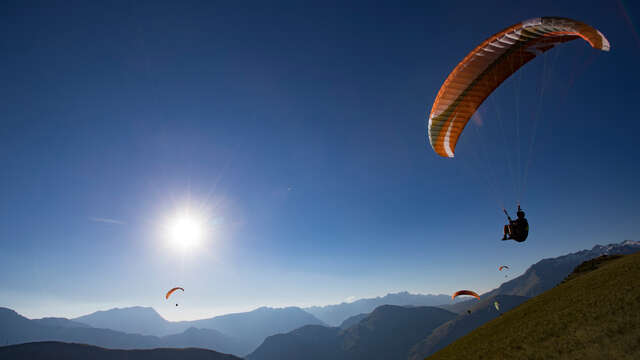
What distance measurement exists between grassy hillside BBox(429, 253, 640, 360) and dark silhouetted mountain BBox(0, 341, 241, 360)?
175865mm

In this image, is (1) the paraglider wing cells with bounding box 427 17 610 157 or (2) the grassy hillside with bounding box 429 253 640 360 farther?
(2) the grassy hillside with bounding box 429 253 640 360

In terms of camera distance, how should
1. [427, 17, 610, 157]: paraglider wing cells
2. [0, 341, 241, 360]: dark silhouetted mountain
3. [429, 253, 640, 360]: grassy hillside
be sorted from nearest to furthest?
[427, 17, 610, 157]: paraglider wing cells, [429, 253, 640, 360]: grassy hillside, [0, 341, 241, 360]: dark silhouetted mountain

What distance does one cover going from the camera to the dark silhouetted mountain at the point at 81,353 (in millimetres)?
116750

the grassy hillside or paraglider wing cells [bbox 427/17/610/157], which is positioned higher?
paraglider wing cells [bbox 427/17/610/157]

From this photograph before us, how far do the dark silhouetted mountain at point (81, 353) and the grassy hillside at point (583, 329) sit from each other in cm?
17587

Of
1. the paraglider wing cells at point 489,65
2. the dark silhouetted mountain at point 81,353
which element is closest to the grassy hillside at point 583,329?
the paraglider wing cells at point 489,65

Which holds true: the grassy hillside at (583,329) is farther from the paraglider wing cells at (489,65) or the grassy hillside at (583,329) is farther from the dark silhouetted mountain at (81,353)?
the dark silhouetted mountain at (81,353)

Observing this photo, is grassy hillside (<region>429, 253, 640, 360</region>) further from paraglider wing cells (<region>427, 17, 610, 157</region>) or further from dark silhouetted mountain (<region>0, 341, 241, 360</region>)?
dark silhouetted mountain (<region>0, 341, 241, 360</region>)

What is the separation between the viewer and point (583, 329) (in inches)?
658

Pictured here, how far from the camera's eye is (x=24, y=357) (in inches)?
4513

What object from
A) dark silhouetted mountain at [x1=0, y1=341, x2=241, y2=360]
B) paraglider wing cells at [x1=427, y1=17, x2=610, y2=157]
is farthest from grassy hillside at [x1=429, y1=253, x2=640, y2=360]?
dark silhouetted mountain at [x1=0, y1=341, x2=241, y2=360]

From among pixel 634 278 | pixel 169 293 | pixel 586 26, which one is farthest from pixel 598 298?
pixel 169 293

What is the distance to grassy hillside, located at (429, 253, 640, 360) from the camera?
13985 millimetres

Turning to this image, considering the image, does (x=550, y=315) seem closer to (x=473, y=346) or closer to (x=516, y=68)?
(x=473, y=346)
